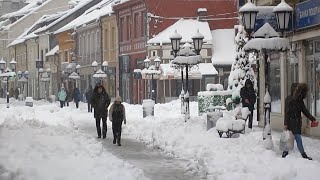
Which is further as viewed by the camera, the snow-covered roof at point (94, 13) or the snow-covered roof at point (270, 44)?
the snow-covered roof at point (94, 13)

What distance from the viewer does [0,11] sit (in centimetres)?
10162

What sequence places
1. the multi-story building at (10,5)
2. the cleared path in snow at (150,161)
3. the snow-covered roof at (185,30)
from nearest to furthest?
the cleared path in snow at (150,161) < the snow-covered roof at (185,30) < the multi-story building at (10,5)

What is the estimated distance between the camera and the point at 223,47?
1689 inches

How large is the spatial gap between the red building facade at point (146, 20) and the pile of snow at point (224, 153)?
70.2ft

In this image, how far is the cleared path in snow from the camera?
12.1 meters

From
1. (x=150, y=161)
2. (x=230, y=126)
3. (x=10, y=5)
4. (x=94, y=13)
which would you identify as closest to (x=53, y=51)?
(x=94, y=13)

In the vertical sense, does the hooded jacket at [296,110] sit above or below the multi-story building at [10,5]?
below

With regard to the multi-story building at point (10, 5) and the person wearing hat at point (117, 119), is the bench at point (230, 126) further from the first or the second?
the multi-story building at point (10, 5)

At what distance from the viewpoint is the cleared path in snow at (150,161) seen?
12070 mm

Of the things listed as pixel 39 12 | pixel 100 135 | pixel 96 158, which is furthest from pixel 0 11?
pixel 96 158

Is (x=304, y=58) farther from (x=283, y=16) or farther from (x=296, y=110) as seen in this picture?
(x=296, y=110)

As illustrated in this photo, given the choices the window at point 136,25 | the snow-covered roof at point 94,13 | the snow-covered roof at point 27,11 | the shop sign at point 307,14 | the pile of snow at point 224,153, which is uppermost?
the snow-covered roof at point 27,11

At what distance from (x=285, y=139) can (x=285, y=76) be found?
7.95 m

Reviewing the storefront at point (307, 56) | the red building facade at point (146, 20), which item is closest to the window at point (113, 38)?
the red building facade at point (146, 20)
